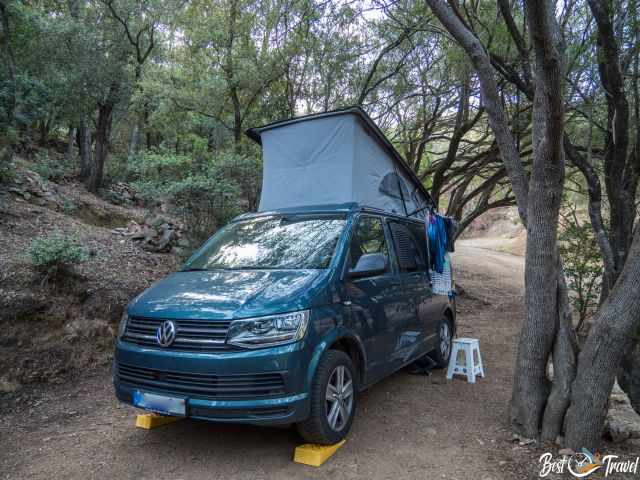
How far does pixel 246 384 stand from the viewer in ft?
10.2

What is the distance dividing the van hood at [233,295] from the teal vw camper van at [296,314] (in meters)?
0.01

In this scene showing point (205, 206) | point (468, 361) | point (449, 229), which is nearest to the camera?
point (468, 361)

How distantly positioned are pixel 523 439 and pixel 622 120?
474 centimetres

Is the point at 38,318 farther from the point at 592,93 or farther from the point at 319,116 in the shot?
the point at 592,93

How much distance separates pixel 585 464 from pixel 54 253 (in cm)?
624

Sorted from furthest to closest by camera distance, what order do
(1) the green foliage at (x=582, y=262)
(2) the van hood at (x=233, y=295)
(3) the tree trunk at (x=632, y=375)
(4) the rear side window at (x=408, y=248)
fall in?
(1) the green foliage at (x=582, y=262), (3) the tree trunk at (x=632, y=375), (4) the rear side window at (x=408, y=248), (2) the van hood at (x=233, y=295)

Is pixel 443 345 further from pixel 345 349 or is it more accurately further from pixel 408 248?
pixel 345 349

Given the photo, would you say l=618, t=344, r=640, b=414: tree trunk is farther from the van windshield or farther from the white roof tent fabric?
the van windshield

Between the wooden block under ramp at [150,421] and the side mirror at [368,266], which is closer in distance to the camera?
the side mirror at [368,266]

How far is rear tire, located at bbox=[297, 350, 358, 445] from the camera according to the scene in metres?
3.28

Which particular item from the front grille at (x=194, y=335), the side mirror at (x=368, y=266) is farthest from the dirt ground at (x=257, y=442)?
the side mirror at (x=368, y=266)

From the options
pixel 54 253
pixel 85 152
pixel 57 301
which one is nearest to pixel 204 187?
pixel 54 253

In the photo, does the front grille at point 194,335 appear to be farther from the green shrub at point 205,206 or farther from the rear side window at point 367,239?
the green shrub at point 205,206

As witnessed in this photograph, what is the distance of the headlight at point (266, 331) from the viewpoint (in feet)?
10.3
